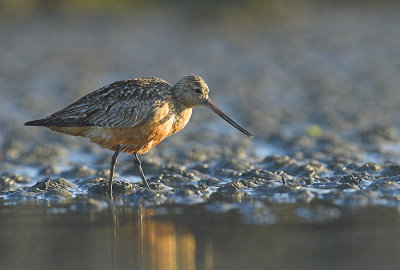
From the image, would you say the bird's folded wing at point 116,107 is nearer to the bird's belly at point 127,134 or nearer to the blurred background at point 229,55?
the bird's belly at point 127,134

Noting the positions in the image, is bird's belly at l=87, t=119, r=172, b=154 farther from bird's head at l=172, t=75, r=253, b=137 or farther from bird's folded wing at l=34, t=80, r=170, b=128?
bird's head at l=172, t=75, r=253, b=137

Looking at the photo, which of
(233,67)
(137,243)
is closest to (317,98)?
(233,67)

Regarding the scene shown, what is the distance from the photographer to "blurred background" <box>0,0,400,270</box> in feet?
19.0

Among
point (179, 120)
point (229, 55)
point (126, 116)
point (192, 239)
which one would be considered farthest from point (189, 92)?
point (229, 55)

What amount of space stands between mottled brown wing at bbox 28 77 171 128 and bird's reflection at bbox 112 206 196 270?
4.80ft

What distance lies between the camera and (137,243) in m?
5.92

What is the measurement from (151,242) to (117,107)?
8.66ft

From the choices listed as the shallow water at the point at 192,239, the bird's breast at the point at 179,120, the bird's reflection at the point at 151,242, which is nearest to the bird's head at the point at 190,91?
the bird's breast at the point at 179,120

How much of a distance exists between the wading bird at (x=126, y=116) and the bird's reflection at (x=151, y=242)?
4.51 ft

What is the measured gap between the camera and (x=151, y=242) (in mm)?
5949

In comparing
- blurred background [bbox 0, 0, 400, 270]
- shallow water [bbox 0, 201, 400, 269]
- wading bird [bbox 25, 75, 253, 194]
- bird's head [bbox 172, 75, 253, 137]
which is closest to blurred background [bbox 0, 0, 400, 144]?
blurred background [bbox 0, 0, 400, 270]

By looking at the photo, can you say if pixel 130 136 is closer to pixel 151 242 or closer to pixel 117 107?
pixel 117 107

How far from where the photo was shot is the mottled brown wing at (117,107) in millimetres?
8148

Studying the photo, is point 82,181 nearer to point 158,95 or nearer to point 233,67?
point 158,95
